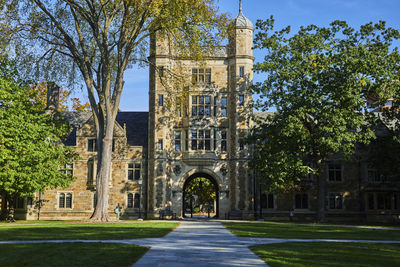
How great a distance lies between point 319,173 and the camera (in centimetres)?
3294

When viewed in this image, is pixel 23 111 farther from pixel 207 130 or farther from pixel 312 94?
pixel 312 94

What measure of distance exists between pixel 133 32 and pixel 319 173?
1714 centimetres

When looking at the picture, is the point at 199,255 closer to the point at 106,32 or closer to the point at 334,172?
the point at 106,32

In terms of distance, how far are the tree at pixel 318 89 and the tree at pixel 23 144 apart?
15.4m

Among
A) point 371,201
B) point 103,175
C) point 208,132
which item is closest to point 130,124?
point 208,132

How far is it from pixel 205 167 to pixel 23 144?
15.7m

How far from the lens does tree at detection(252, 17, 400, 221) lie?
30.2 meters

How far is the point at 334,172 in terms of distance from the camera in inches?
1592

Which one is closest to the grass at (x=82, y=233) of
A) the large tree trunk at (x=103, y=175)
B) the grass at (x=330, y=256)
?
the large tree trunk at (x=103, y=175)

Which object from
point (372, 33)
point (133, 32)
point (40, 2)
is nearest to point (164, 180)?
point (133, 32)

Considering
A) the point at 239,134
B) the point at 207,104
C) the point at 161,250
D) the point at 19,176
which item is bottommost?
the point at 161,250

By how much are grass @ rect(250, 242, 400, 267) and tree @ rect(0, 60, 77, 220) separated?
2218 centimetres

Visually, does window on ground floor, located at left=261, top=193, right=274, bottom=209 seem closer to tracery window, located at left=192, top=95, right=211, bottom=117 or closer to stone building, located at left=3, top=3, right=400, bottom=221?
stone building, located at left=3, top=3, right=400, bottom=221

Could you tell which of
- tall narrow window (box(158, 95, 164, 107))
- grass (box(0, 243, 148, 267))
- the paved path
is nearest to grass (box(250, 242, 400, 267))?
the paved path
